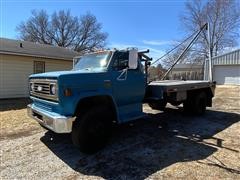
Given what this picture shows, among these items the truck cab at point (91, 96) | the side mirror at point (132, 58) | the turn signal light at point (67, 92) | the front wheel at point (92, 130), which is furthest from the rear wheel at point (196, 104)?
the turn signal light at point (67, 92)

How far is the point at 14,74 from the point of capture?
14.3 metres

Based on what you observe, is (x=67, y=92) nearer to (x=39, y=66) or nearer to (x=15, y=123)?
(x=15, y=123)

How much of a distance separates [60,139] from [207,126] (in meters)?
4.52

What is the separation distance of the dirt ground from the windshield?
6.18ft

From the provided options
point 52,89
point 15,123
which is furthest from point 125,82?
point 15,123

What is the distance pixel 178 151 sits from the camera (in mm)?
5680

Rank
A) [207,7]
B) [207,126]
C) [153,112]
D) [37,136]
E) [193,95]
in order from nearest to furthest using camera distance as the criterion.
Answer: [37,136]
[207,126]
[193,95]
[153,112]
[207,7]

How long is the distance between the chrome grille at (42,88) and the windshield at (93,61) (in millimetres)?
1302

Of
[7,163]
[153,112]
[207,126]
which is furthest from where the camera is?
[153,112]

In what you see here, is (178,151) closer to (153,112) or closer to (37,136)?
(37,136)

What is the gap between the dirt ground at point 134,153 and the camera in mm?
4594

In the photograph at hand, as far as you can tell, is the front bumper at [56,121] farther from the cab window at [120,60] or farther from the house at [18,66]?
the house at [18,66]

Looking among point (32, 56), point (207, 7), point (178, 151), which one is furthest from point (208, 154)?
point (207, 7)

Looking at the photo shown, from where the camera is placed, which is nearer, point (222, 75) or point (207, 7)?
point (222, 75)
